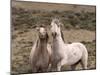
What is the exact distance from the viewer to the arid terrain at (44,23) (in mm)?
2764

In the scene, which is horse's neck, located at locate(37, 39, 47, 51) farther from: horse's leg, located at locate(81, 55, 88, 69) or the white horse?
horse's leg, located at locate(81, 55, 88, 69)

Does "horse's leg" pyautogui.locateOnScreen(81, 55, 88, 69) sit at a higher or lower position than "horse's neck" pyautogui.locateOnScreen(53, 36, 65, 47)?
lower

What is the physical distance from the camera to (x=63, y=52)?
118 inches

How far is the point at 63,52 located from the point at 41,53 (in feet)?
1.01

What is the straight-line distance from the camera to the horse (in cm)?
285

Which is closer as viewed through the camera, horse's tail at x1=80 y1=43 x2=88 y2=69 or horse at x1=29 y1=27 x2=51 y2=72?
horse at x1=29 y1=27 x2=51 y2=72

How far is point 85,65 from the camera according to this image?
123 inches

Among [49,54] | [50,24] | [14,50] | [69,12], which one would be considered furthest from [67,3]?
[14,50]

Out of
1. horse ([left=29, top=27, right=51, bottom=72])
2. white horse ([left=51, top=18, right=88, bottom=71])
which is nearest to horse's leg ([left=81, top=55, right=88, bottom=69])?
white horse ([left=51, top=18, right=88, bottom=71])

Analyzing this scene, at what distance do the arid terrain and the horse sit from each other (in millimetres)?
56

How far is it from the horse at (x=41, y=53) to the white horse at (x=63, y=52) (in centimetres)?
9

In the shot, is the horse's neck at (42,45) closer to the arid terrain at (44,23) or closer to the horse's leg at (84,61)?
the arid terrain at (44,23)

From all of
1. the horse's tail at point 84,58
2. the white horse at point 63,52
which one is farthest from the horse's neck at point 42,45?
the horse's tail at point 84,58

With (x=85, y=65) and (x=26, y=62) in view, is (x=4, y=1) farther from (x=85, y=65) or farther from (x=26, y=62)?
(x=85, y=65)
